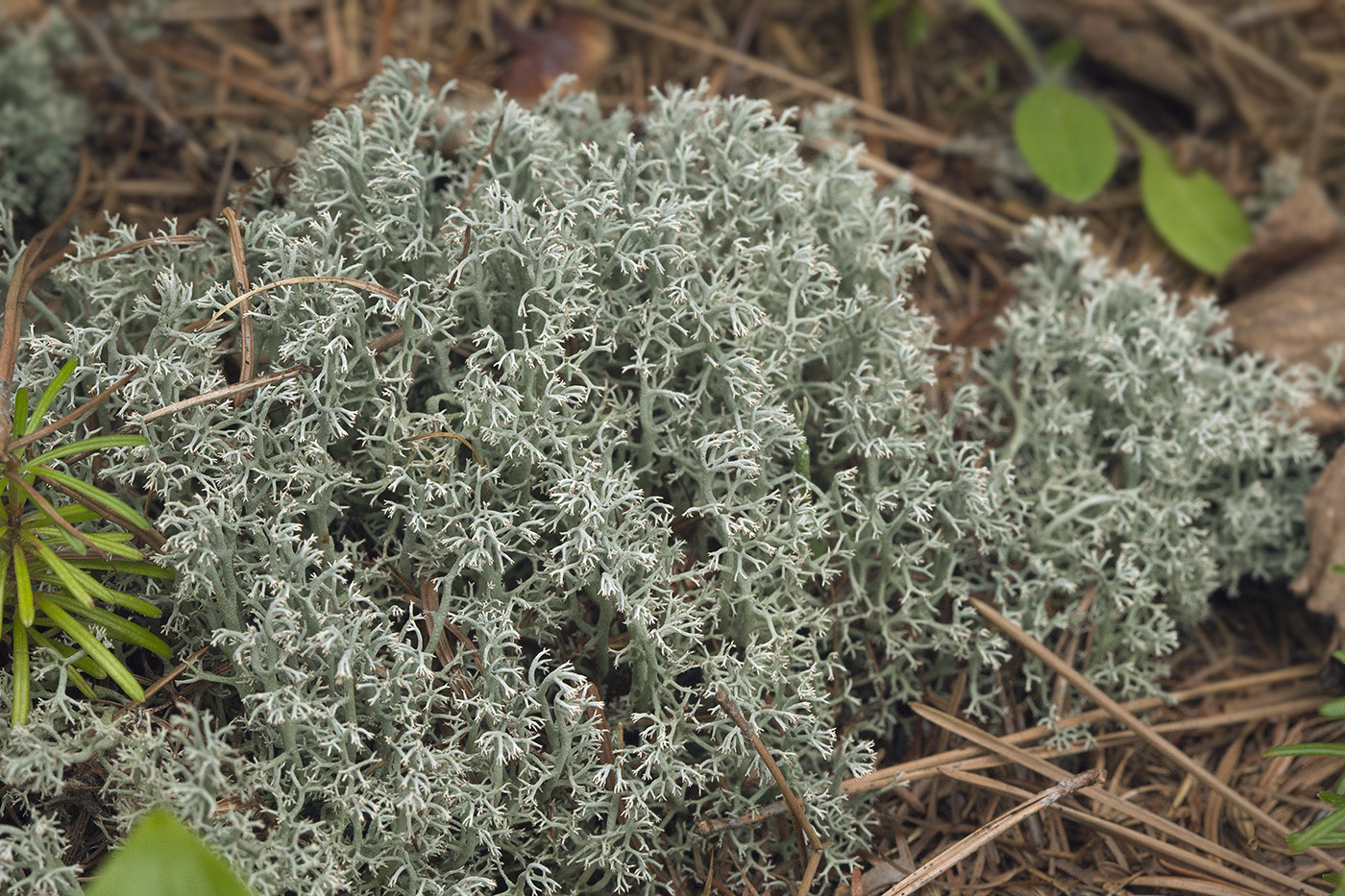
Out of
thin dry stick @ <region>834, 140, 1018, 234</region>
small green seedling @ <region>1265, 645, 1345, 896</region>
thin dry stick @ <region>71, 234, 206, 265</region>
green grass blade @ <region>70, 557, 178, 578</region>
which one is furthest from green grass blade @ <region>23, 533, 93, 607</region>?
thin dry stick @ <region>834, 140, 1018, 234</region>

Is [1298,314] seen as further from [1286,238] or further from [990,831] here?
[990,831]

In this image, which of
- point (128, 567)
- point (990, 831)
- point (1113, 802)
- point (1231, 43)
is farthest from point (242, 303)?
point (1231, 43)

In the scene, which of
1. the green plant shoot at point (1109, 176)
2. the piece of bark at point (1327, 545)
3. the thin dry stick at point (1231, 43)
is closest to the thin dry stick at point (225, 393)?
the green plant shoot at point (1109, 176)

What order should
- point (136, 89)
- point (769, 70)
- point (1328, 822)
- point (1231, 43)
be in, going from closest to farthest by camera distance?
1. point (1328, 822)
2. point (136, 89)
3. point (769, 70)
4. point (1231, 43)

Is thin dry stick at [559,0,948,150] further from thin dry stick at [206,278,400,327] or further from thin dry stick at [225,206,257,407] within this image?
thin dry stick at [206,278,400,327]

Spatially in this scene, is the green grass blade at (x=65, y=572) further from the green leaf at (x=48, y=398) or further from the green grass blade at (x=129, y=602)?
the green leaf at (x=48, y=398)

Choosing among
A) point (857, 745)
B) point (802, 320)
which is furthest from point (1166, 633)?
point (802, 320)
